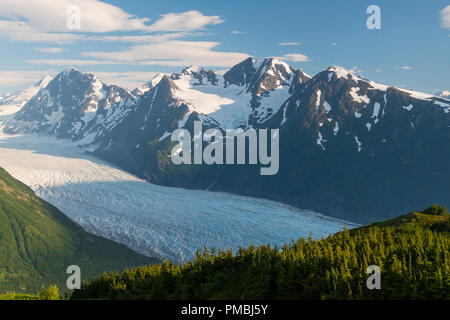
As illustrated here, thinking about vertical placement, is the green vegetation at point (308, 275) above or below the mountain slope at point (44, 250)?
above

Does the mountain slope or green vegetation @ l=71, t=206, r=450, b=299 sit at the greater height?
green vegetation @ l=71, t=206, r=450, b=299

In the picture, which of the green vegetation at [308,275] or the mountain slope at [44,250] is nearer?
the green vegetation at [308,275]

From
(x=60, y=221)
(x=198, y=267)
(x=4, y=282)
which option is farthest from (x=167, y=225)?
(x=198, y=267)

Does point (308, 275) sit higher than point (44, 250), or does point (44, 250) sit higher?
point (308, 275)
